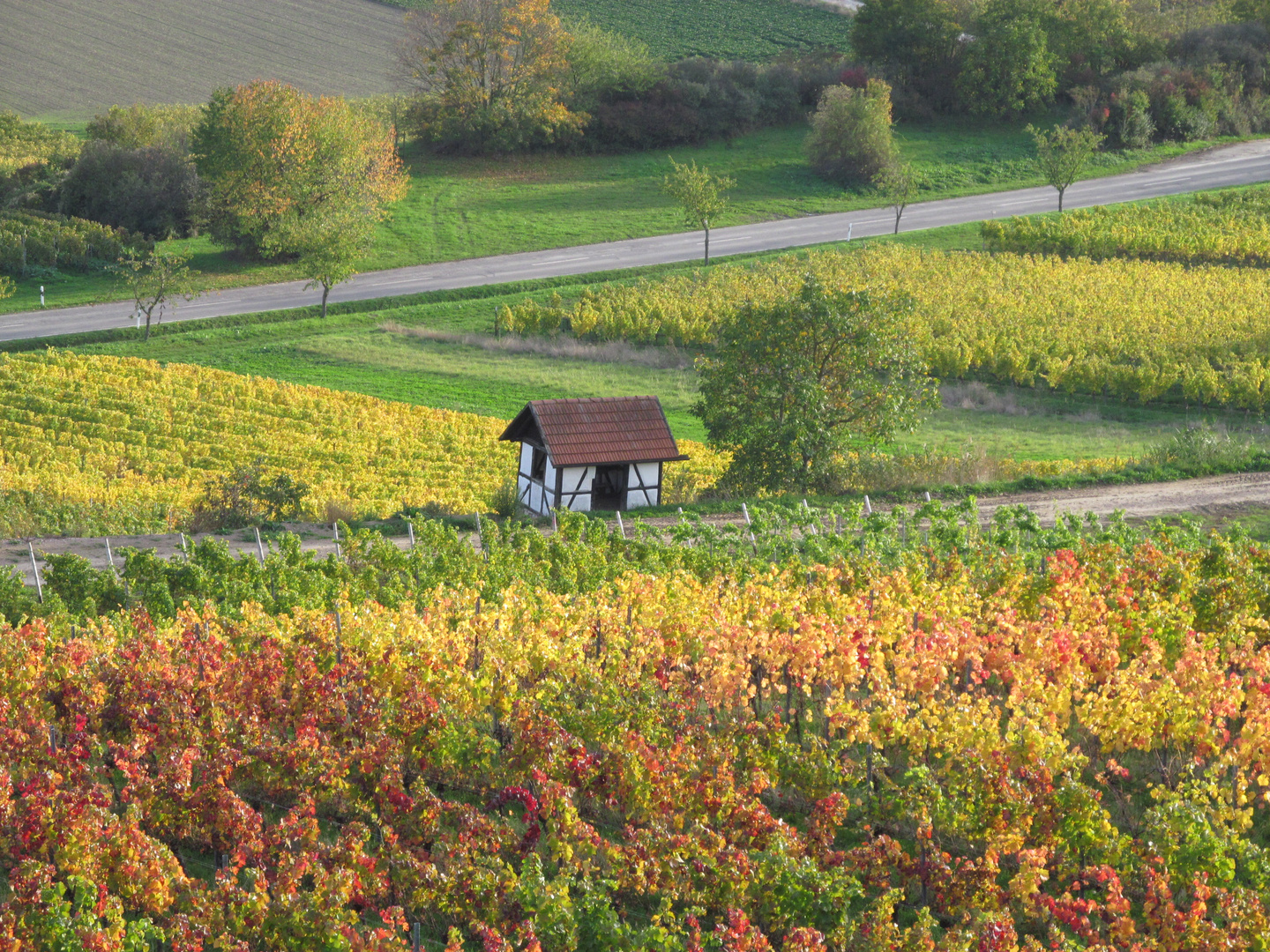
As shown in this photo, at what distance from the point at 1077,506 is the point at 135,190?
4907 centimetres

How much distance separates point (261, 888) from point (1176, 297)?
150ft

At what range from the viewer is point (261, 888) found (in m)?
12.7

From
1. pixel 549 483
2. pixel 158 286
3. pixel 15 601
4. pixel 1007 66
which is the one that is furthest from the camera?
pixel 1007 66

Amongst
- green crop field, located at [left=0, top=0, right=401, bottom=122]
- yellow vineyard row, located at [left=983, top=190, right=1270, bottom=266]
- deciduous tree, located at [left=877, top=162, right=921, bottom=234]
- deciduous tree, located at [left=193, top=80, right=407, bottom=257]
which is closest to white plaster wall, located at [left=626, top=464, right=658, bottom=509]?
deciduous tree, located at [left=193, top=80, right=407, bottom=257]

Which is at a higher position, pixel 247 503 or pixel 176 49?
pixel 176 49

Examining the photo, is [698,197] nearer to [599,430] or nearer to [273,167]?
[273,167]

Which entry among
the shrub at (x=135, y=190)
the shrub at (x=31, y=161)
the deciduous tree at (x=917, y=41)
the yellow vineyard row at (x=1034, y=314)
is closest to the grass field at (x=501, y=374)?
the yellow vineyard row at (x=1034, y=314)

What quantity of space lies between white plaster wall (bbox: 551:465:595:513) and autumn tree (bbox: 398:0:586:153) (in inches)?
1792

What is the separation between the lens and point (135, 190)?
6475cm

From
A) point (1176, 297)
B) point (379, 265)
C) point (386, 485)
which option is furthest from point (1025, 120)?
point (386, 485)

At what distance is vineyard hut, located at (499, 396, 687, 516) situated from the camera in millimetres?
31156

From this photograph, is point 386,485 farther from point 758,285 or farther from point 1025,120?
point 1025,120

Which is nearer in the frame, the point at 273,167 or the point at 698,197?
the point at 698,197

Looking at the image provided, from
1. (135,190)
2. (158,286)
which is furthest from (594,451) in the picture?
(135,190)
